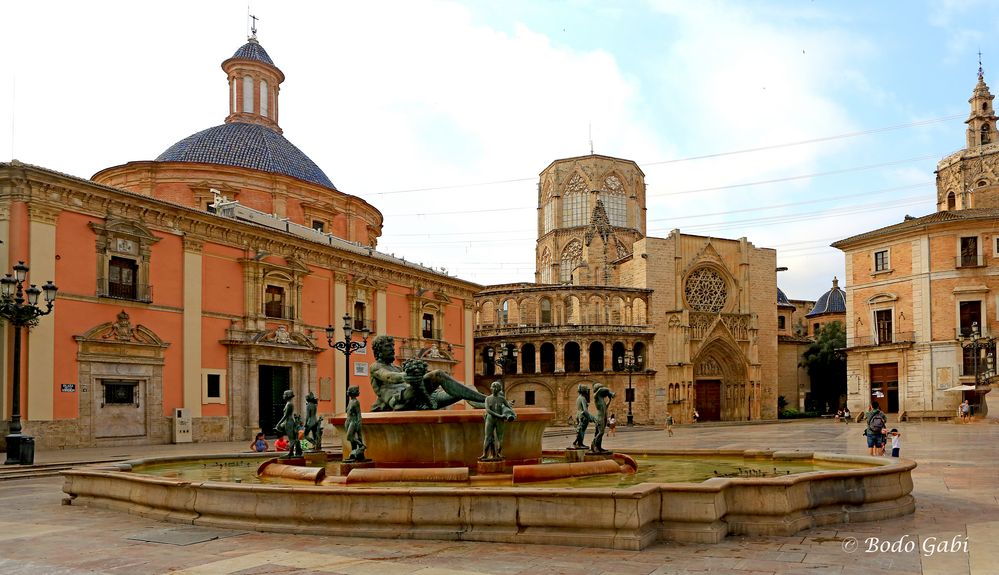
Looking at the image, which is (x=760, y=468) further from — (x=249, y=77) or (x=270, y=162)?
(x=249, y=77)

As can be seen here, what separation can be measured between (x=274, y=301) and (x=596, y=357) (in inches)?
1037

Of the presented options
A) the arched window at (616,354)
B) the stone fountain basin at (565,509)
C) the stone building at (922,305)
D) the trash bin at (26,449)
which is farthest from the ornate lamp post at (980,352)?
the trash bin at (26,449)

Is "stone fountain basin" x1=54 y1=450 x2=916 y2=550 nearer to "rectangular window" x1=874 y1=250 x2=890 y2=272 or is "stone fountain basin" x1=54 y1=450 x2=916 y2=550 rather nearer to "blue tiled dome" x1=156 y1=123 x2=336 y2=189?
"blue tiled dome" x1=156 y1=123 x2=336 y2=189

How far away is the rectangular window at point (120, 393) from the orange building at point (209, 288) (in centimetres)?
5

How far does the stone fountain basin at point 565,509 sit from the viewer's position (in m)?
7.40

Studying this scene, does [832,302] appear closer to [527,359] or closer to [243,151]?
[527,359]

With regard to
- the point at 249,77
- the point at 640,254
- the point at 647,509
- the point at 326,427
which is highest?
the point at 249,77

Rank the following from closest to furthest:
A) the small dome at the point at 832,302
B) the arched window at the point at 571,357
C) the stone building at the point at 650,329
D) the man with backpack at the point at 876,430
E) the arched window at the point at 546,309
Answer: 1. the man with backpack at the point at 876,430
2. the stone building at the point at 650,329
3. the arched window at the point at 571,357
4. the arched window at the point at 546,309
5. the small dome at the point at 832,302

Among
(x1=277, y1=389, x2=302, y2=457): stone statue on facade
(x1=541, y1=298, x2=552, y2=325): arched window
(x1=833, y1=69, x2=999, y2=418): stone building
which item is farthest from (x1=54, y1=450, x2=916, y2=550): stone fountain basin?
(x1=541, y1=298, x2=552, y2=325): arched window

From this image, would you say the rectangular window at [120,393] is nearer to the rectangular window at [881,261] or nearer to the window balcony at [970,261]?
the rectangular window at [881,261]

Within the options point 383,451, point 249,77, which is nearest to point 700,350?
point 249,77

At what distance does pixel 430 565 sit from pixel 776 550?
3165 mm

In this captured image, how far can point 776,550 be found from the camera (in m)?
7.21

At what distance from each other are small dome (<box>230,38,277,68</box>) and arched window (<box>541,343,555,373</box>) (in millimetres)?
24124
